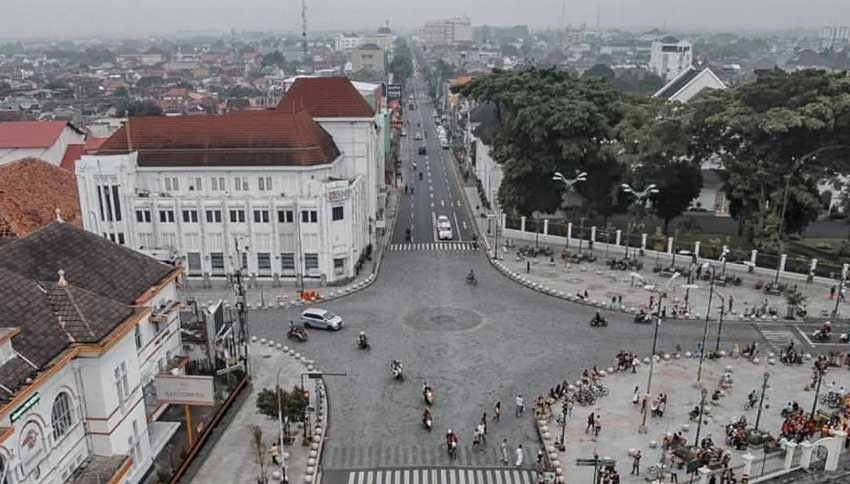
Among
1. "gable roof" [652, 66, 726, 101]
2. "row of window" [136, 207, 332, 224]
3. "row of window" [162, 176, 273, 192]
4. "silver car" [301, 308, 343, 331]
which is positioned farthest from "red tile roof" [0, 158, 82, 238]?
"gable roof" [652, 66, 726, 101]

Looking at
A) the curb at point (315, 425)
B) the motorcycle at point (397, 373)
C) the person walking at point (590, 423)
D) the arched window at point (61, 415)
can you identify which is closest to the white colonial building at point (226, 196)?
the curb at point (315, 425)

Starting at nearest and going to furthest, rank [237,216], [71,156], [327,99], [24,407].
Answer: [24,407] < [237,216] < [327,99] < [71,156]

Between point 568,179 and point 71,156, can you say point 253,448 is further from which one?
point 71,156

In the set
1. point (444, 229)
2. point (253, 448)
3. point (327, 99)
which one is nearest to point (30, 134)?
point (327, 99)

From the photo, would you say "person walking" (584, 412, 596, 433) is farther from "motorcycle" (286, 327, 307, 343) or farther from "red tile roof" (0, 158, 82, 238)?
"red tile roof" (0, 158, 82, 238)

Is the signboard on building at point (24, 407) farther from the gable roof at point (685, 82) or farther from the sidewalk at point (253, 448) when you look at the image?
the gable roof at point (685, 82)

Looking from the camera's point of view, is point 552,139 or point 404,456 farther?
point 552,139
